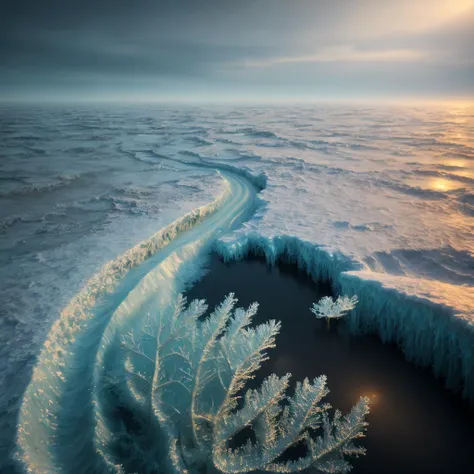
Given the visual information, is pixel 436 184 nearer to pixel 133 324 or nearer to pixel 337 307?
pixel 337 307

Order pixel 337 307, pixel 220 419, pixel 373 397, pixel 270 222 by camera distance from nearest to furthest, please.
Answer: pixel 220 419, pixel 373 397, pixel 337 307, pixel 270 222

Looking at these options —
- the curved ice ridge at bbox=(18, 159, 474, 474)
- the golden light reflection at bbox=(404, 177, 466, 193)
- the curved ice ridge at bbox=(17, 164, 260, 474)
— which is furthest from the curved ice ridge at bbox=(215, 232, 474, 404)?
the golden light reflection at bbox=(404, 177, 466, 193)

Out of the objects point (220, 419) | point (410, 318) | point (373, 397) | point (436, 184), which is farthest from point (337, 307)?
point (436, 184)

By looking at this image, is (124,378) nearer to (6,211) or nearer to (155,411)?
(155,411)

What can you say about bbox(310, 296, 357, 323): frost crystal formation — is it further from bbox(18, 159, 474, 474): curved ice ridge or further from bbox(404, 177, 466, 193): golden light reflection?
bbox(404, 177, 466, 193): golden light reflection

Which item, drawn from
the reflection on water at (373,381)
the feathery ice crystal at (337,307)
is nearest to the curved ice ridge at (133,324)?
the feathery ice crystal at (337,307)

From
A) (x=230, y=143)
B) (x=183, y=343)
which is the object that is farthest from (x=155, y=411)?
(x=230, y=143)
